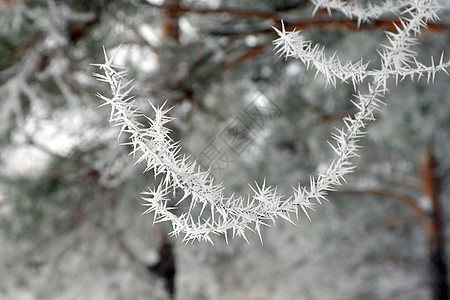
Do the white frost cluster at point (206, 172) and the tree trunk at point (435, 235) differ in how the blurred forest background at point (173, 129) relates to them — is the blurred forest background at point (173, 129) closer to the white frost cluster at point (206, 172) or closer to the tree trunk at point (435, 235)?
the tree trunk at point (435, 235)

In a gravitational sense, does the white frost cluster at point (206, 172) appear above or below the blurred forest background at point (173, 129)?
above

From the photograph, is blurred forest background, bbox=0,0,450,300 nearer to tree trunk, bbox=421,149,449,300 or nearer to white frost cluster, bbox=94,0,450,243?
tree trunk, bbox=421,149,449,300

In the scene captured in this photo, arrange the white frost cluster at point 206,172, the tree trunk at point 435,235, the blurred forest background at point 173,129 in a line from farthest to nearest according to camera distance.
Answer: the tree trunk at point 435,235, the blurred forest background at point 173,129, the white frost cluster at point 206,172

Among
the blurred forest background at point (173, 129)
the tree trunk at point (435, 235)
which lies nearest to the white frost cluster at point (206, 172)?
the blurred forest background at point (173, 129)

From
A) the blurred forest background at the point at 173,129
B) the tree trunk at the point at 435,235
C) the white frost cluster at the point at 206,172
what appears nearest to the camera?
the white frost cluster at the point at 206,172

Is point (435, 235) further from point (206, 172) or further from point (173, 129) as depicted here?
point (206, 172)

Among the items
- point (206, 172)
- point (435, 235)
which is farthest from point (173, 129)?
point (435, 235)
